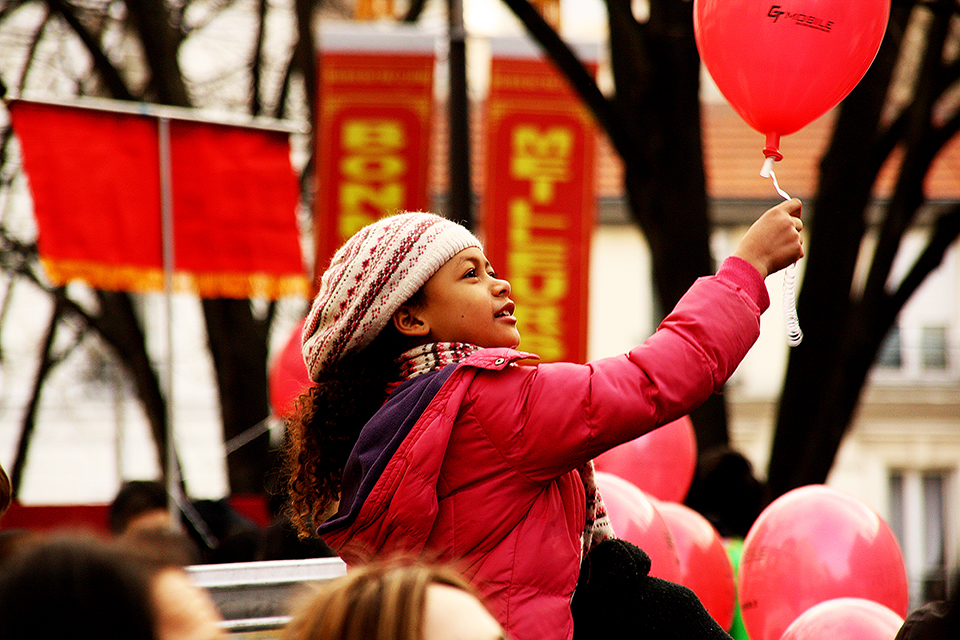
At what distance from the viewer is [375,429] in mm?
1958

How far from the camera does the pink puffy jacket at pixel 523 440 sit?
1.85 meters

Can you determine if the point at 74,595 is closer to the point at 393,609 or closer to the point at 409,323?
the point at 393,609

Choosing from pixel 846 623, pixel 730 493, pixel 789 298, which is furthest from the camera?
pixel 730 493

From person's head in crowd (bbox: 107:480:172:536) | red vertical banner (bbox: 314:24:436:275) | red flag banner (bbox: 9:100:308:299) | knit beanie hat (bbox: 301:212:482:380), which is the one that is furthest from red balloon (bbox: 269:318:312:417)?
knit beanie hat (bbox: 301:212:482:380)

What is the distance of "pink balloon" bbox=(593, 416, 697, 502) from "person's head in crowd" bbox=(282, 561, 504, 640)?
3.13 meters

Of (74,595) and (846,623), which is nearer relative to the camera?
(74,595)

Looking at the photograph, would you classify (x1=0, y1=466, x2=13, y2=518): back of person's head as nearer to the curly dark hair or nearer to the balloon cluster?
the curly dark hair

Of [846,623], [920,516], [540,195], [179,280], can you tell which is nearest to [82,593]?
[846,623]

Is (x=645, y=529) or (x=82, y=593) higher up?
(x=82, y=593)

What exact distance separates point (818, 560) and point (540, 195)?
4.53 meters

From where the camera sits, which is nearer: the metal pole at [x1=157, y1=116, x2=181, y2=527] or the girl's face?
the girl's face

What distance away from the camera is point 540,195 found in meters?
7.57

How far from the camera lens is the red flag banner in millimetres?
6191

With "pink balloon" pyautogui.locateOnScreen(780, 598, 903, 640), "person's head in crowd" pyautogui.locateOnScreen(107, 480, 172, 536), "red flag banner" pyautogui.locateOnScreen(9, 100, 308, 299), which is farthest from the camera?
"red flag banner" pyautogui.locateOnScreen(9, 100, 308, 299)
